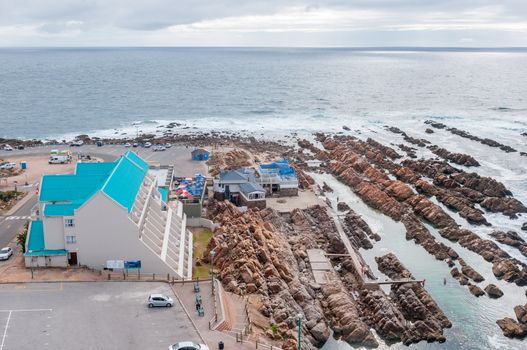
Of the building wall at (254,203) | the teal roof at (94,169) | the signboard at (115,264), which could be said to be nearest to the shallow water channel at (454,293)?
the building wall at (254,203)

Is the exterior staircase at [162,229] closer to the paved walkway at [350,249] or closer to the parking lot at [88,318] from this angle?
the parking lot at [88,318]

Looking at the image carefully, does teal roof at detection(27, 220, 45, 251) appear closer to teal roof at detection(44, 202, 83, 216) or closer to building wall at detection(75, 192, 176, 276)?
teal roof at detection(44, 202, 83, 216)

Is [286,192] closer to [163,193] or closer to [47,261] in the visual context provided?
[163,193]

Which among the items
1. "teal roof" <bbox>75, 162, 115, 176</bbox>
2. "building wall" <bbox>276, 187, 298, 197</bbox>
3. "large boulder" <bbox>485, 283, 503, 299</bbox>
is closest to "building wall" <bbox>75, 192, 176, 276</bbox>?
"teal roof" <bbox>75, 162, 115, 176</bbox>

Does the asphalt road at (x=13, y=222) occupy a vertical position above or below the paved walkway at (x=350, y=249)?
above

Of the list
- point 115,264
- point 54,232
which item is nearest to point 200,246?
point 115,264

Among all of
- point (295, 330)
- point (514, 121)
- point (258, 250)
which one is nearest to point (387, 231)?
point (258, 250)
